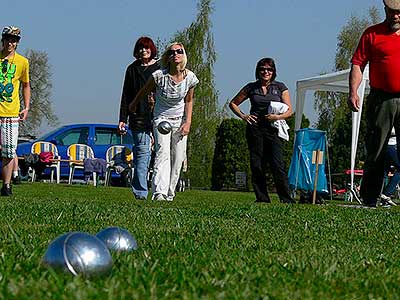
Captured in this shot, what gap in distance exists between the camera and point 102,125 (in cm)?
2655

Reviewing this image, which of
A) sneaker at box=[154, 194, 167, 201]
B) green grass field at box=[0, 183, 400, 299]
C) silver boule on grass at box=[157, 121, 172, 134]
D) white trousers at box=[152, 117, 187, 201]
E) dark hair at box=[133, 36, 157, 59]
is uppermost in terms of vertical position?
dark hair at box=[133, 36, 157, 59]

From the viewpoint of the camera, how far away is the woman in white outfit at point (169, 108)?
1015 cm

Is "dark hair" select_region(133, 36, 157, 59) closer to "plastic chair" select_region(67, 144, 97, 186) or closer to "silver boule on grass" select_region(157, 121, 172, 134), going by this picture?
"silver boule on grass" select_region(157, 121, 172, 134)

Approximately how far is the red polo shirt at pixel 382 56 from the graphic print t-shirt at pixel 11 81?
426 centimetres

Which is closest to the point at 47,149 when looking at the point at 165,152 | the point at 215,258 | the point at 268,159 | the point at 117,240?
the point at 268,159

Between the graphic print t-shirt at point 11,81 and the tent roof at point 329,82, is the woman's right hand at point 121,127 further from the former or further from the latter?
the tent roof at point 329,82

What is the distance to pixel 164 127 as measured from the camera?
10062 millimetres

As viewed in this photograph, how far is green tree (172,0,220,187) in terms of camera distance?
122 ft

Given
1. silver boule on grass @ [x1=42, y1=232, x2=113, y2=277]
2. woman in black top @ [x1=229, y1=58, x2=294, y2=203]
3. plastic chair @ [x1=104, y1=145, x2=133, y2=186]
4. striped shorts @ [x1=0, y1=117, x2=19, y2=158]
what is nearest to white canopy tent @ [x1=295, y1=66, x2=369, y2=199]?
plastic chair @ [x1=104, y1=145, x2=133, y2=186]

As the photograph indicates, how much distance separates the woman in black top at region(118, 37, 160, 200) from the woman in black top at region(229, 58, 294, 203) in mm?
1545

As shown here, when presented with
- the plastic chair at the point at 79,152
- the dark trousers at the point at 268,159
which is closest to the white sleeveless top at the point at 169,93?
the dark trousers at the point at 268,159

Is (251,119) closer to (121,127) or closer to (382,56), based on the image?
(121,127)

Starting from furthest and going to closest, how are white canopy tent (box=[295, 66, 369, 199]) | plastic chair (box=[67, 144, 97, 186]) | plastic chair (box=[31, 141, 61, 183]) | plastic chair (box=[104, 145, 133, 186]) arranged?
plastic chair (box=[67, 144, 97, 186]), plastic chair (box=[31, 141, 61, 183]), plastic chair (box=[104, 145, 133, 186]), white canopy tent (box=[295, 66, 369, 199])

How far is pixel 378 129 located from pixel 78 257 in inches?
251
